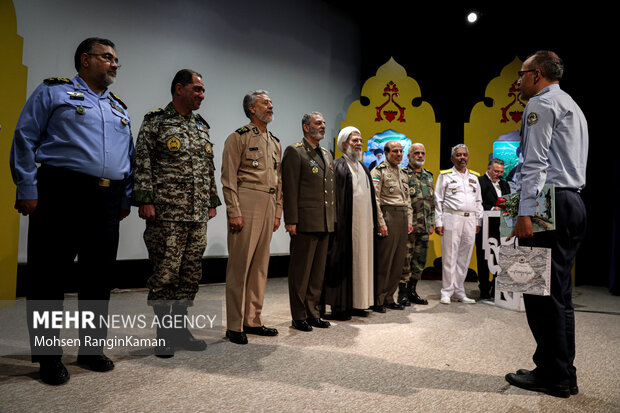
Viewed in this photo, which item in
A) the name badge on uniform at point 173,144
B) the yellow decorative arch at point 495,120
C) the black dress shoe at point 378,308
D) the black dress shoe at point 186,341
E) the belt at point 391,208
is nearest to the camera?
the name badge on uniform at point 173,144

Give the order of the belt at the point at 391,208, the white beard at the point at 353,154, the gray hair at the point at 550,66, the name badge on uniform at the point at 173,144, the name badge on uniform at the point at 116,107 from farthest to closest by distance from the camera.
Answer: the belt at the point at 391,208, the white beard at the point at 353,154, the name badge on uniform at the point at 173,144, the name badge on uniform at the point at 116,107, the gray hair at the point at 550,66

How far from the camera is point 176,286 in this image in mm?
2645

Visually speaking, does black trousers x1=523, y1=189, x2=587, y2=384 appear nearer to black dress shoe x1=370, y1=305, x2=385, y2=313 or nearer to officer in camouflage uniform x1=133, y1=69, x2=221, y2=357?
officer in camouflage uniform x1=133, y1=69, x2=221, y2=357

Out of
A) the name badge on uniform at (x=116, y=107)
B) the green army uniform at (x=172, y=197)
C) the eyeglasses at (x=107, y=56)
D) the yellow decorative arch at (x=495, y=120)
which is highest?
the yellow decorative arch at (x=495, y=120)

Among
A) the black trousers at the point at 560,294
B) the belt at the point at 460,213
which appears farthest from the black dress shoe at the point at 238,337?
the belt at the point at 460,213

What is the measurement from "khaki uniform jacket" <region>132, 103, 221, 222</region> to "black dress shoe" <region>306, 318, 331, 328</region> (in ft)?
4.57

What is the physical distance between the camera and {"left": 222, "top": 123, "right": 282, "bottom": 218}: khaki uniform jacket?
2.92m

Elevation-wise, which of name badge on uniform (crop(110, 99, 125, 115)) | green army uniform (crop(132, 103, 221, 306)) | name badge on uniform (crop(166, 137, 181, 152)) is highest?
name badge on uniform (crop(110, 99, 125, 115))

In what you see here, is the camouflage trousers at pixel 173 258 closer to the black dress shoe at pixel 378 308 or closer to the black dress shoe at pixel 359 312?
the black dress shoe at pixel 359 312

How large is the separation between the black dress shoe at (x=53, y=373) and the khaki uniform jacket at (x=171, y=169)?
0.91 meters

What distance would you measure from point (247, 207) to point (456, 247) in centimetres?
280

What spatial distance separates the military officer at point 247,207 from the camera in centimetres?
294

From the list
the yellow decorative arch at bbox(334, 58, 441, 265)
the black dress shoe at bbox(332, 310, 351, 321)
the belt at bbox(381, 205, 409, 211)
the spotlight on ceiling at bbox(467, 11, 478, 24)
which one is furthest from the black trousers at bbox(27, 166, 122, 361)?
the spotlight on ceiling at bbox(467, 11, 478, 24)

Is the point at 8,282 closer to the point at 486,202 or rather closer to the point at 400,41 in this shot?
the point at 486,202
